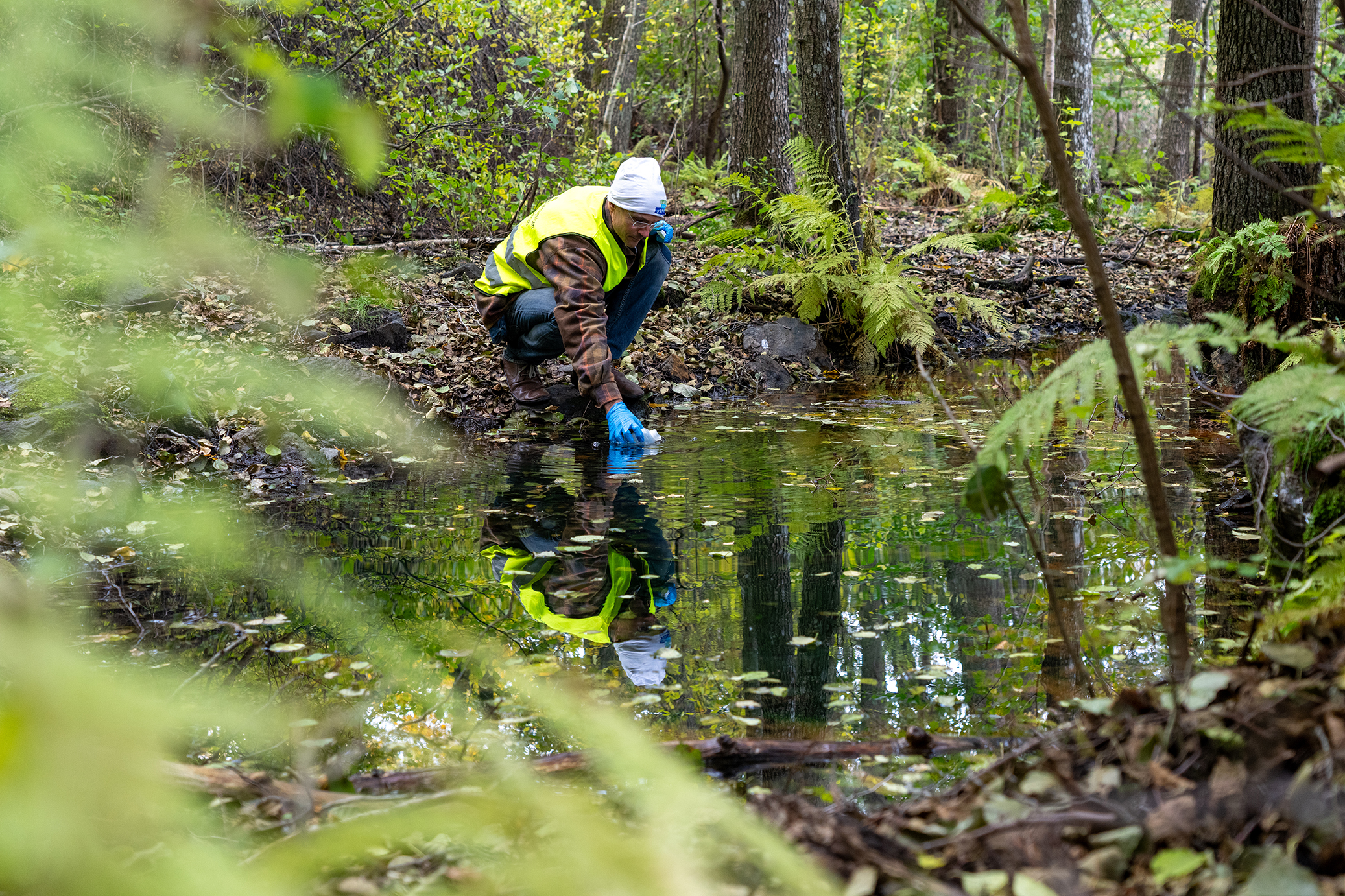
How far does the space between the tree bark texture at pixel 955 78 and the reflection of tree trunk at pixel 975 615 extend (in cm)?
1356

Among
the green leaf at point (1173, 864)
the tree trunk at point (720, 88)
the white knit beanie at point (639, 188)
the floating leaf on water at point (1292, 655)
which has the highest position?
the tree trunk at point (720, 88)

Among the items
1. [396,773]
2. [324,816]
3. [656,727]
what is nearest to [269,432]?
[324,816]

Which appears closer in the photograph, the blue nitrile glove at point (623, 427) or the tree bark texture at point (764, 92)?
the blue nitrile glove at point (623, 427)

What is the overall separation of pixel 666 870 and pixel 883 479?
156 inches

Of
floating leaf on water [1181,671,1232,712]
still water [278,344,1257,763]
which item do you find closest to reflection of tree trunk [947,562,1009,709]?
still water [278,344,1257,763]

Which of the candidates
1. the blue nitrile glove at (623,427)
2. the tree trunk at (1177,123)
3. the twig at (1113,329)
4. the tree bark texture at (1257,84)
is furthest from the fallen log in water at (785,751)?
the tree trunk at (1177,123)

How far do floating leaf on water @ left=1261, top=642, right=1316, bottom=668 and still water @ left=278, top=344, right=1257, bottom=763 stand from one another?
0.64 meters

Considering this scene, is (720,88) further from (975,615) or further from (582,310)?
(975,615)

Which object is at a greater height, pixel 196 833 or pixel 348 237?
pixel 348 237

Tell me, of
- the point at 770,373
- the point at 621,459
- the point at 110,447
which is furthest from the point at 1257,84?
the point at 110,447

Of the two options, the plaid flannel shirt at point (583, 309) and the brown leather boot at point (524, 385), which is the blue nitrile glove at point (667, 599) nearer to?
the plaid flannel shirt at point (583, 309)

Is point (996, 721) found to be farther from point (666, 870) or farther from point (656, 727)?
point (666, 870)

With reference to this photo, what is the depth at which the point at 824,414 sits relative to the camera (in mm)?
6379

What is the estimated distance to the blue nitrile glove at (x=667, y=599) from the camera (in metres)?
3.34
